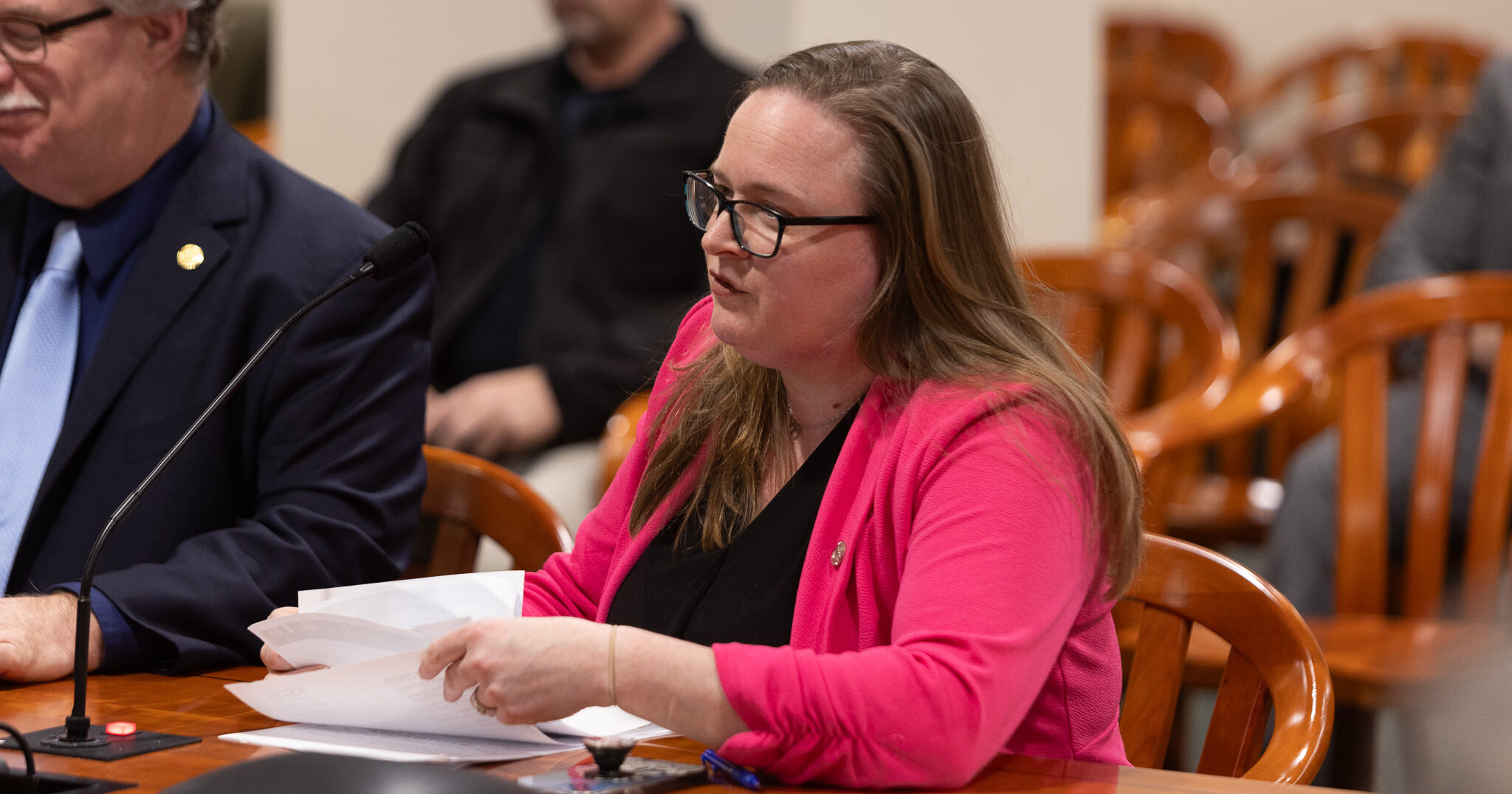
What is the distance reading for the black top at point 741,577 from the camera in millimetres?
1228

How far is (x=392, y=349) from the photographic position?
1628 millimetres

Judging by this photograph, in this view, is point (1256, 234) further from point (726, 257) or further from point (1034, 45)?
point (726, 257)

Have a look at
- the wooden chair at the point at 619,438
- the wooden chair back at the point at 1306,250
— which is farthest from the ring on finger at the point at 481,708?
the wooden chair back at the point at 1306,250

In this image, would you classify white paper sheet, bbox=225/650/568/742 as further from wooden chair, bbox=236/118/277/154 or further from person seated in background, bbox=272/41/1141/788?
wooden chair, bbox=236/118/277/154

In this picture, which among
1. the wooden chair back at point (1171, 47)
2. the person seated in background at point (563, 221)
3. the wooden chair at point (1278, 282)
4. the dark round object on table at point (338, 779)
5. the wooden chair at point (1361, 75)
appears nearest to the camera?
the dark round object on table at point (338, 779)

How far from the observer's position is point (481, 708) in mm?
1021

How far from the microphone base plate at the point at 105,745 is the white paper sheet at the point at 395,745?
39 millimetres

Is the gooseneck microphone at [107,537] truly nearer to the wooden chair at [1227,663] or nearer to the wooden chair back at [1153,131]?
the wooden chair at [1227,663]

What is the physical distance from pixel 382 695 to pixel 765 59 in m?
1.97

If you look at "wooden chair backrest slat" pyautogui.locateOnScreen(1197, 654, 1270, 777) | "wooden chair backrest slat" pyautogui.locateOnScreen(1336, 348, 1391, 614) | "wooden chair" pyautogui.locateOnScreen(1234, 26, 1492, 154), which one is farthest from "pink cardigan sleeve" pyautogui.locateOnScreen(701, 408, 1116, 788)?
"wooden chair" pyautogui.locateOnScreen(1234, 26, 1492, 154)

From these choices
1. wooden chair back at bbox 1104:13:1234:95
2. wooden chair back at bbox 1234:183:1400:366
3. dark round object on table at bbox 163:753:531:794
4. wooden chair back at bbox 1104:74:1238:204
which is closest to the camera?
dark round object on table at bbox 163:753:531:794

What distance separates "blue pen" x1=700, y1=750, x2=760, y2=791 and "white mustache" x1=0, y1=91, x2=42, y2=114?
103cm

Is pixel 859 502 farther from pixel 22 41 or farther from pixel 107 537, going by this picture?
pixel 22 41

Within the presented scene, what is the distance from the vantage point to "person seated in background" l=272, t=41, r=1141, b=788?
1.00 meters
